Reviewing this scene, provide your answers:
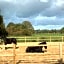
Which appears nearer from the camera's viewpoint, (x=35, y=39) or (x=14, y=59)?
(x=14, y=59)

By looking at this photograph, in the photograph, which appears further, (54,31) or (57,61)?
(54,31)

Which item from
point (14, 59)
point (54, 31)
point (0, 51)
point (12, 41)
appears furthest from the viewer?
point (54, 31)

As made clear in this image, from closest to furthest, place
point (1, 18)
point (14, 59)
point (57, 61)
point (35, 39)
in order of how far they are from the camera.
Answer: point (14, 59) < point (57, 61) < point (35, 39) < point (1, 18)

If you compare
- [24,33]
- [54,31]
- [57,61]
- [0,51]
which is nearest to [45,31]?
[54,31]

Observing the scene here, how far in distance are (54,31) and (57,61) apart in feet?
111

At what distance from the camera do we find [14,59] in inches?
356

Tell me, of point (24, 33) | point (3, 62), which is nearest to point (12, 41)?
point (3, 62)

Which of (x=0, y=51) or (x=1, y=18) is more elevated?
(x=1, y=18)

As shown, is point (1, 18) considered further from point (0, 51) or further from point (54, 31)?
point (54, 31)

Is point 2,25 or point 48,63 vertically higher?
point 2,25

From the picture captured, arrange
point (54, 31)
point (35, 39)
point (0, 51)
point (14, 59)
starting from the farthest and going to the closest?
point (54, 31) → point (35, 39) → point (0, 51) → point (14, 59)

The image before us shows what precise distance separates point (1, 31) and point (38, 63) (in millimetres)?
16016

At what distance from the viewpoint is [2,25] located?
26594mm

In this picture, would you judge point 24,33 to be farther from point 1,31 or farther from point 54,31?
→ point 1,31
